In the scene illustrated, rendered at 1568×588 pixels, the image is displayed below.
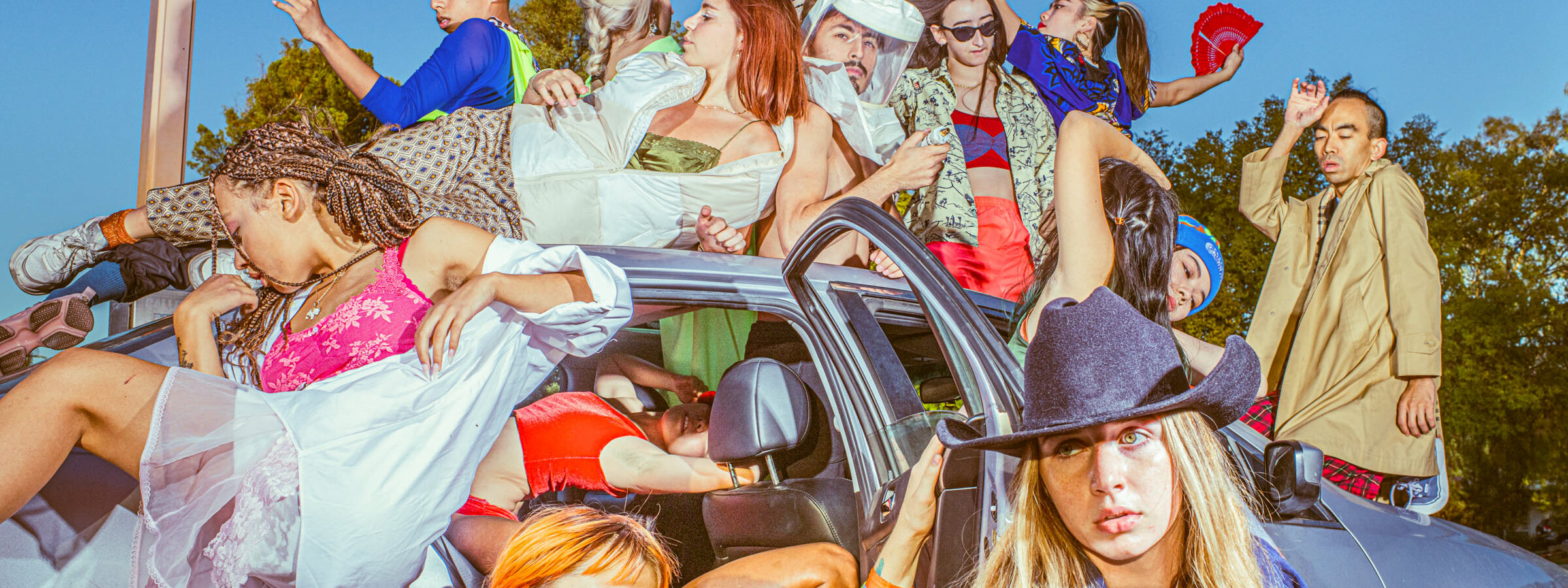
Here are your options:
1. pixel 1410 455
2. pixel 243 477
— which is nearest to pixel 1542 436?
pixel 1410 455

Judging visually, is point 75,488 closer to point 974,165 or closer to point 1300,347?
point 974,165

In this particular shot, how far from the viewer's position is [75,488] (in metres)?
1.50

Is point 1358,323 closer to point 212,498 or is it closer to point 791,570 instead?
point 791,570

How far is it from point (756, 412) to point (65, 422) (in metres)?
1.18

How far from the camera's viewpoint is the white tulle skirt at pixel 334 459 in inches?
57.4

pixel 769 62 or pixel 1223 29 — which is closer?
pixel 769 62

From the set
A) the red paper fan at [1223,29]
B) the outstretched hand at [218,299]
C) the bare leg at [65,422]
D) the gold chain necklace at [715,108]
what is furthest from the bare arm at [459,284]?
the red paper fan at [1223,29]

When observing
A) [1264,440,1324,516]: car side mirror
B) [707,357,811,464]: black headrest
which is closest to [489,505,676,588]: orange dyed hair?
[707,357,811,464]: black headrest

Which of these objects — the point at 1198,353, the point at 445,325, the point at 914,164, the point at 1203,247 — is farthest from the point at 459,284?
the point at 1203,247

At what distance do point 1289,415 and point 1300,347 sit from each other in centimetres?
18

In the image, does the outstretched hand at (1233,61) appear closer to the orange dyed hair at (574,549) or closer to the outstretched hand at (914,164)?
Answer: the outstretched hand at (914,164)

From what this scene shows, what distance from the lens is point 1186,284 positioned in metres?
2.49

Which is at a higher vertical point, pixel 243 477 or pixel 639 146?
pixel 639 146

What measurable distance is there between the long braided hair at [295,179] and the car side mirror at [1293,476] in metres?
1.85
